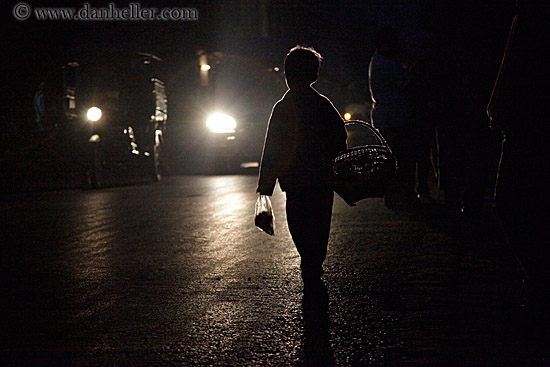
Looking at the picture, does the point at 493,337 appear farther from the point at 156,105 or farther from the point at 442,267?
the point at 156,105

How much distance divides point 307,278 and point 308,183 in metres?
0.66

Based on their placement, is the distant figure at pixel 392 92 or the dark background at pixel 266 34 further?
the distant figure at pixel 392 92

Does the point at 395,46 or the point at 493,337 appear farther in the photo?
the point at 395,46

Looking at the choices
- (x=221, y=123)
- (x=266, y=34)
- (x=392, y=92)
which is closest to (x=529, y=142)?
(x=392, y=92)

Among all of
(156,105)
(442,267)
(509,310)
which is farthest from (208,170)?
(509,310)

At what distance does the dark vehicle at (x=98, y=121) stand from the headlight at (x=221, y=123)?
2263 millimetres

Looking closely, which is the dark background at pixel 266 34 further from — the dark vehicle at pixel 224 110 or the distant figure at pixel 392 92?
the dark vehicle at pixel 224 110

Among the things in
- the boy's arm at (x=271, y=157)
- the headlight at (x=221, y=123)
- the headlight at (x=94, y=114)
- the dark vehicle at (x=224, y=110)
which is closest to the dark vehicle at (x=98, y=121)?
the headlight at (x=94, y=114)

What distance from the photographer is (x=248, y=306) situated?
4.98 m

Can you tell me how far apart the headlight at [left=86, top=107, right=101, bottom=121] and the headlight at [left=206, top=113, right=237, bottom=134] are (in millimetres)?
5421

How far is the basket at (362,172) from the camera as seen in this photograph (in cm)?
579

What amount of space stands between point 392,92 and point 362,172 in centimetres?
456

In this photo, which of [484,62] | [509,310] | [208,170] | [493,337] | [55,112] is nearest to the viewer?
[493,337]

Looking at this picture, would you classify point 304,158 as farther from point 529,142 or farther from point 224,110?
point 224,110
